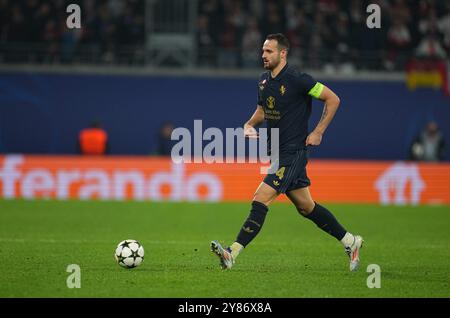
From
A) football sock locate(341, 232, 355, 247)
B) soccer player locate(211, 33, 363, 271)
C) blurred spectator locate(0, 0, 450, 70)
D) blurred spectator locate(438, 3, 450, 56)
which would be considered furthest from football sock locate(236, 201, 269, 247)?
blurred spectator locate(438, 3, 450, 56)

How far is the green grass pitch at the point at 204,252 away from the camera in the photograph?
8.05 meters

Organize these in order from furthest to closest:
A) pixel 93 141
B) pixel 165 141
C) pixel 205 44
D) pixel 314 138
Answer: pixel 205 44 → pixel 165 141 → pixel 93 141 → pixel 314 138

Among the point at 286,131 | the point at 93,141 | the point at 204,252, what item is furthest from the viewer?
the point at 93,141

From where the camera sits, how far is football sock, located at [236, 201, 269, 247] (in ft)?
29.9

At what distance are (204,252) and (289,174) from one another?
2314mm

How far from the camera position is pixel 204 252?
1103cm

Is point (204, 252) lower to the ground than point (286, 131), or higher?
lower

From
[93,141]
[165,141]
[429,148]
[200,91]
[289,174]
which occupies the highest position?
[289,174]

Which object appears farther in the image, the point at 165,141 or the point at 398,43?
the point at 398,43

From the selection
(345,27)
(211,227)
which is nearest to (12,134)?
(345,27)

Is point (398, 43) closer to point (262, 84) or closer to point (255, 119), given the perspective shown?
point (255, 119)

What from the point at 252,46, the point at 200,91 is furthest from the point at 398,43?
the point at 200,91

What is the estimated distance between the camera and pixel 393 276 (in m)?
9.14
